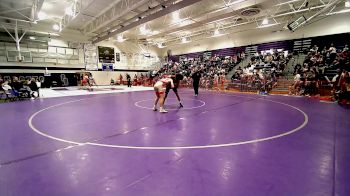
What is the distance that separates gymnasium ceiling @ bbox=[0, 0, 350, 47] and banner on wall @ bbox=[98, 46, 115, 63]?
3.06m

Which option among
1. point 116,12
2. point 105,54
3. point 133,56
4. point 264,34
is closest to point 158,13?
point 116,12

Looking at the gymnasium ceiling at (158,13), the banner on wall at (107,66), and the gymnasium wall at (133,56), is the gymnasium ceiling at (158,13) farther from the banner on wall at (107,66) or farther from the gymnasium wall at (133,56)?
the gymnasium wall at (133,56)

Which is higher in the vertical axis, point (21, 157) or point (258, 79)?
point (258, 79)

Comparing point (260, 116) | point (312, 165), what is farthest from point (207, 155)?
point (260, 116)

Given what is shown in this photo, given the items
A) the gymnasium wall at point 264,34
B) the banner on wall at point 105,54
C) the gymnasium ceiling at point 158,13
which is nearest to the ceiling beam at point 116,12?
the gymnasium ceiling at point 158,13

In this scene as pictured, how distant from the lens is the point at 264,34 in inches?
771

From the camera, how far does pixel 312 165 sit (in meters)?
2.83

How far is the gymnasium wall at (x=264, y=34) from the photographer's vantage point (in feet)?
49.7

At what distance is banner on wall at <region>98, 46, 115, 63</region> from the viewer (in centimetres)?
2509

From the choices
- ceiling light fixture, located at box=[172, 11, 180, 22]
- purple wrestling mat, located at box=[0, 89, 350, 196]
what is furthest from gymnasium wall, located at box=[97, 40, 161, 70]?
purple wrestling mat, located at box=[0, 89, 350, 196]

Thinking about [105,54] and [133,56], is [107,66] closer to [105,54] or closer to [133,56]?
[105,54]

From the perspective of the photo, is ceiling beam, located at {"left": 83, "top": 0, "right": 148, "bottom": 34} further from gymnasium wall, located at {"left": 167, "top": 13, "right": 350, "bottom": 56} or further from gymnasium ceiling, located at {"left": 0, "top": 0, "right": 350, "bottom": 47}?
gymnasium wall, located at {"left": 167, "top": 13, "right": 350, "bottom": 56}

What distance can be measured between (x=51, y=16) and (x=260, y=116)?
18669 mm

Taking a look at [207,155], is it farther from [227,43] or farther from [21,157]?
[227,43]
